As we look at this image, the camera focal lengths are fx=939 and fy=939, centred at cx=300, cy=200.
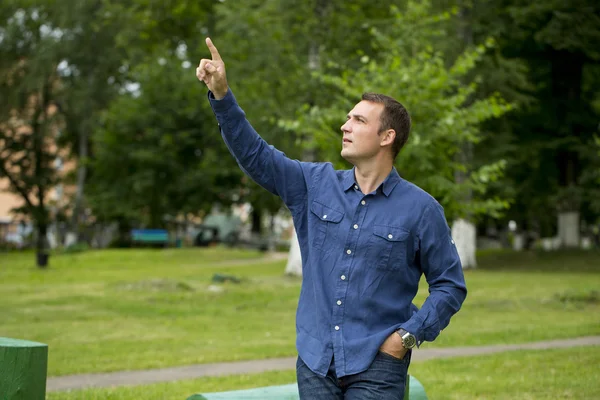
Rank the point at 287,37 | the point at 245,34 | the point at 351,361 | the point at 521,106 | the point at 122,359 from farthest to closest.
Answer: the point at 521,106 → the point at 245,34 → the point at 287,37 → the point at 122,359 → the point at 351,361

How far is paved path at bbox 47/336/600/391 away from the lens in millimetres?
9570

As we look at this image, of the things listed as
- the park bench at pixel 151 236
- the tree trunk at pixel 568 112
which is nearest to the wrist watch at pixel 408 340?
the tree trunk at pixel 568 112

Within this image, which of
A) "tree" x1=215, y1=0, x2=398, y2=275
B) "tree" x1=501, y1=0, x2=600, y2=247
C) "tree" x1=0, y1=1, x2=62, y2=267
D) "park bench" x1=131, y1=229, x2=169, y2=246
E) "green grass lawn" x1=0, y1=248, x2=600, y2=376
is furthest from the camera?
"park bench" x1=131, y1=229, x2=169, y2=246

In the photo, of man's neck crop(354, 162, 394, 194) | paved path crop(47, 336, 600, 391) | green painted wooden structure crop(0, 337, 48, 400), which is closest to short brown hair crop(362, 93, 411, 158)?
man's neck crop(354, 162, 394, 194)

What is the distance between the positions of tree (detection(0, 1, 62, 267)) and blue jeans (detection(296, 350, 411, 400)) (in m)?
43.3

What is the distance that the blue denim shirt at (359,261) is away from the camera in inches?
153

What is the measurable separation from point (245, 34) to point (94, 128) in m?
19.7

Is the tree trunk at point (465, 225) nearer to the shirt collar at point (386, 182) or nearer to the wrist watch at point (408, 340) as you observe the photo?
the shirt collar at point (386, 182)

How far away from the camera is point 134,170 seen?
148 feet

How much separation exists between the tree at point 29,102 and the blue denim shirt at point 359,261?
4294cm

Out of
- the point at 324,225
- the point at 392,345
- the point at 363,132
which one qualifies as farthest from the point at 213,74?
the point at 392,345

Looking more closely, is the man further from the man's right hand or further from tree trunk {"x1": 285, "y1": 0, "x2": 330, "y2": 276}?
tree trunk {"x1": 285, "y1": 0, "x2": 330, "y2": 276}

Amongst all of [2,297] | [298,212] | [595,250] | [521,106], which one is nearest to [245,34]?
[521,106]

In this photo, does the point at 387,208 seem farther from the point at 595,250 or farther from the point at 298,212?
the point at 595,250
